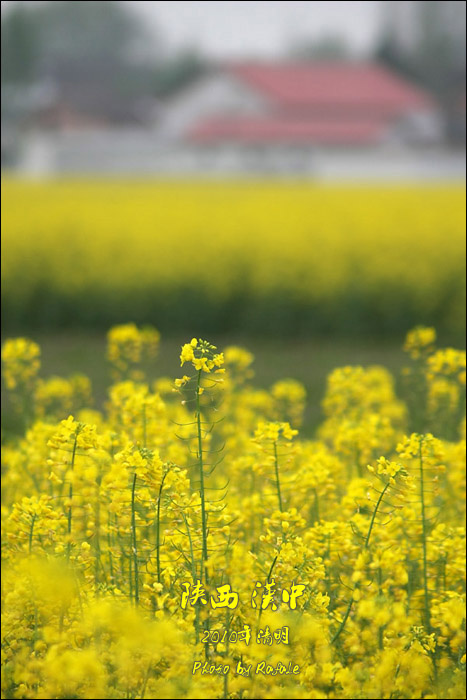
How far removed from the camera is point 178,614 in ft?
5.48

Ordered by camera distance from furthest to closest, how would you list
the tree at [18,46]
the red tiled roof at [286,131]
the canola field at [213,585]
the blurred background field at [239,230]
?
the red tiled roof at [286,131] → the blurred background field at [239,230] → the tree at [18,46] → the canola field at [213,585]

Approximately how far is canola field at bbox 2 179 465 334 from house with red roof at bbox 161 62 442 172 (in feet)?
2.81

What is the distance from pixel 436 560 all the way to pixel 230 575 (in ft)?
1.42

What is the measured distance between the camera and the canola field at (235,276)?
25.6 ft

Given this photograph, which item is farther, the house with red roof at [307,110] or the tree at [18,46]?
the house with red roof at [307,110]

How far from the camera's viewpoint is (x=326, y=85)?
A: 286 inches

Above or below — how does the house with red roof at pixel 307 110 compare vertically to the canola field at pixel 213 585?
above

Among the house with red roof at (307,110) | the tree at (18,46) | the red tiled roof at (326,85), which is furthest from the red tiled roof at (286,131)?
the tree at (18,46)

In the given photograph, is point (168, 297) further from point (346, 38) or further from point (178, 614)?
point (178, 614)

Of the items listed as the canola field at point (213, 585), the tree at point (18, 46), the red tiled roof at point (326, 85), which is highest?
the red tiled roof at point (326, 85)

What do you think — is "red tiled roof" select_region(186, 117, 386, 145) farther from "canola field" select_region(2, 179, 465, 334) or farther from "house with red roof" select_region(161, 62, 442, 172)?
"canola field" select_region(2, 179, 465, 334)

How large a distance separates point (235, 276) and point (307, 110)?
1470 millimetres

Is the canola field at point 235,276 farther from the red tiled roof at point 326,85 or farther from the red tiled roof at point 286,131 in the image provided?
the red tiled roof at point 326,85

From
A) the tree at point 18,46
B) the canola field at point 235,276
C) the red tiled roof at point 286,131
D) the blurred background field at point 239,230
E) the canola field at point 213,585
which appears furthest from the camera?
the red tiled roof at point 286,131
